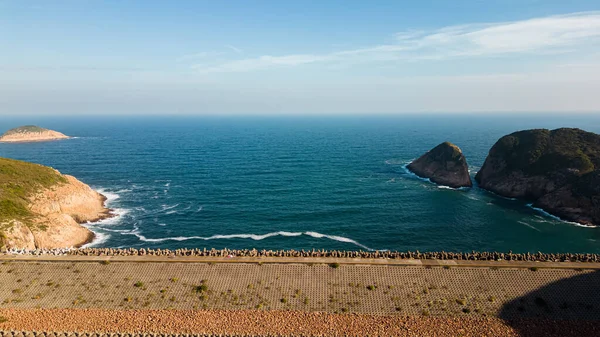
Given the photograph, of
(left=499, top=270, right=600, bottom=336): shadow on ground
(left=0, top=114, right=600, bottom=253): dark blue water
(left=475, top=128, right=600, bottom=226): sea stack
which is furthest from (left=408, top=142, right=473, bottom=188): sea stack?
(left=499, top=270, right=600, bottom=336): shadow on ground

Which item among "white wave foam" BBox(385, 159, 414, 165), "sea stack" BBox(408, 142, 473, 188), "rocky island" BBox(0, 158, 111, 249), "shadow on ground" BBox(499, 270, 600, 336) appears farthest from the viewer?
"white wave foam" BBox(385, 159, 414, 165)

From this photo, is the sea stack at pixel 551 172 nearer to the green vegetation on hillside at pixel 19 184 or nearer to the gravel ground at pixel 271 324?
the gravel ground at pixel 271 324

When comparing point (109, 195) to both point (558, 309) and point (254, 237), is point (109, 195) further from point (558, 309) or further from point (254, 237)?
point (558, 309)

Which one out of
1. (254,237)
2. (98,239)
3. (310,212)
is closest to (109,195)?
(98,239)

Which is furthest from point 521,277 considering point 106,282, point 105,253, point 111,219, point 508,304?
point 111,219

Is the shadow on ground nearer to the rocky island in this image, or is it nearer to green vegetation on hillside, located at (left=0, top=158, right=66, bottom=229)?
the rocky island

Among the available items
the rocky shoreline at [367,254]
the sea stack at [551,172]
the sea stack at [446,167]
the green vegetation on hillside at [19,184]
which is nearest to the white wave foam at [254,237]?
the rocky shoreline at [367,254]

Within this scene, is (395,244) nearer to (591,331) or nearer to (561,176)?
(591,331)
